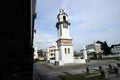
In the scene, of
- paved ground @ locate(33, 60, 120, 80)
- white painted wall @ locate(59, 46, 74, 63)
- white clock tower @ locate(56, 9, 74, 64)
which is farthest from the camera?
white clock tower @ locate(56, 9, 74, 64)

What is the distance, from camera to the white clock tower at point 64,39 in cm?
3394

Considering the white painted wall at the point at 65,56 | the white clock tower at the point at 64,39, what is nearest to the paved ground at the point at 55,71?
the white painted wall at the point at 65,56

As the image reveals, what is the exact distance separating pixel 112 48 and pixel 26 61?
6899 cm

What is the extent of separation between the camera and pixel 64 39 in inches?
1352

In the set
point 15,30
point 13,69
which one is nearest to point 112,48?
point 13,69

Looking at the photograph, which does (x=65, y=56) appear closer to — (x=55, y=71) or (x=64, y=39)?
(x=64, y=39)

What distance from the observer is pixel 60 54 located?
34469 mm

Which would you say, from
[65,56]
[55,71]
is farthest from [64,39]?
[55,71]

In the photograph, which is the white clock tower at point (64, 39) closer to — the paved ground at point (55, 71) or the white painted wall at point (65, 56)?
the white painted wall at point (65, 56)

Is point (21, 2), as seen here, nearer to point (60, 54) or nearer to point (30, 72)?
point (30, 72)

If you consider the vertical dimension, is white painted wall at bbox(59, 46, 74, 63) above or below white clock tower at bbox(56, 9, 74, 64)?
below

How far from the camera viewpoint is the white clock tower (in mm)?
33938

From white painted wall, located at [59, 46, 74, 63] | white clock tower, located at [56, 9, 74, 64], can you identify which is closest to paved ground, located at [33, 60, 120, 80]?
white painted wall, located at [59, 46, 74, 63]

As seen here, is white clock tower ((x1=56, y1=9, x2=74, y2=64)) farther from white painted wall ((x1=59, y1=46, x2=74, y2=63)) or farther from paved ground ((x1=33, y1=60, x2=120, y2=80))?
paved ground ((x1=33, y1=60, x2=120, y2=80))
